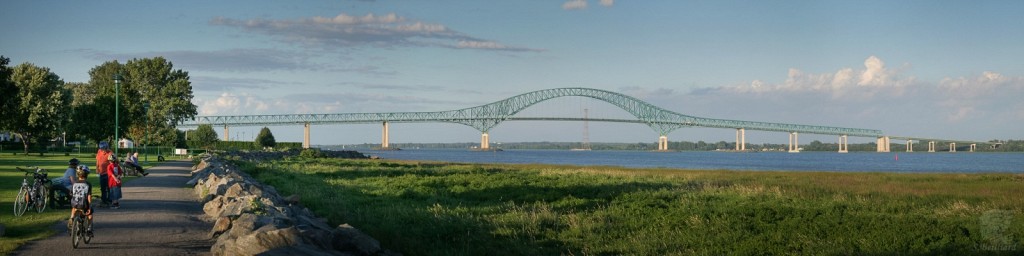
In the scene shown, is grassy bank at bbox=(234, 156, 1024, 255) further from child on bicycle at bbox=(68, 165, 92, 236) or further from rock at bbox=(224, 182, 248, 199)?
child on bicycle at bbox=(68, 165, 92, 236)

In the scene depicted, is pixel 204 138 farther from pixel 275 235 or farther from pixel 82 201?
pixel 275 235

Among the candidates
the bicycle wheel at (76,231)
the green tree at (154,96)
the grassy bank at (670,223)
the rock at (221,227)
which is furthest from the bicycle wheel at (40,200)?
the green tree at (154,96)

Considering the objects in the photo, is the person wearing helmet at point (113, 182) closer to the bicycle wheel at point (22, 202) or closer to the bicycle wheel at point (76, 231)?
the bicycle wheel at point (22, 202)

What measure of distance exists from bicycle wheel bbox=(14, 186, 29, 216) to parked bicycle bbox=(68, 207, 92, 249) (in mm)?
4961

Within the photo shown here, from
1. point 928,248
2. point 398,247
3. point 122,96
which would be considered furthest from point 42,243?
point 122,96

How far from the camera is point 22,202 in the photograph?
18109 mm

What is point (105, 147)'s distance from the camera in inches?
832

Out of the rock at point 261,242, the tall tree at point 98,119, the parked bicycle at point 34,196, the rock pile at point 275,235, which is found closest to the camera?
the rock at point 261,242

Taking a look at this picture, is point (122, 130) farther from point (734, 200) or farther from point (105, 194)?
point (734, 200)

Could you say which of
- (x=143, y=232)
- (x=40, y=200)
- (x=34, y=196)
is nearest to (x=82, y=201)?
(x=143, y=232)

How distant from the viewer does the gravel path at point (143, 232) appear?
13438mm

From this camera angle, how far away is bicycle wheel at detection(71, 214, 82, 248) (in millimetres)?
13378

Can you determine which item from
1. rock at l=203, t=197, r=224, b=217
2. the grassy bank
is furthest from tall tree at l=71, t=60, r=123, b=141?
rock at l=203, t=197, r=224, b=217

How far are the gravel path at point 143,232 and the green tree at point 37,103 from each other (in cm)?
6060
